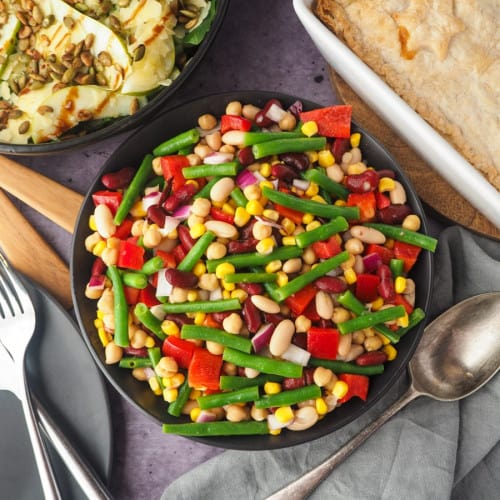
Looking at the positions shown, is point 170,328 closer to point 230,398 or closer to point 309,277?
point 230,398

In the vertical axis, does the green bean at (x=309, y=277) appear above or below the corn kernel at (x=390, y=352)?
above

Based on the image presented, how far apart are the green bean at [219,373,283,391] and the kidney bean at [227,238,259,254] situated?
1.50ft

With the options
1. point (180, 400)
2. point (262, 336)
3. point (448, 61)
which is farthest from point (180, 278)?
point (448, 61)

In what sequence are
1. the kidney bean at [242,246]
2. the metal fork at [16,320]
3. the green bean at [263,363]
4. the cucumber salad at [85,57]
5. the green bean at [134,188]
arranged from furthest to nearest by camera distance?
the metal fork at [16,320] < the cucumber salad at [85,57] < the green bean at [134,188] < the kidney bean at [242,246] < the green bean at [263,363]

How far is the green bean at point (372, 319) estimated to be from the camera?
2377mm

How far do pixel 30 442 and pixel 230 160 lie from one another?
1.52 meters

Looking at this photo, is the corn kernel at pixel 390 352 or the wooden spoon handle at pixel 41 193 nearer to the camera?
the corn kernel at pixel 390 352

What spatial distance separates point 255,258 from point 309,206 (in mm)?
272

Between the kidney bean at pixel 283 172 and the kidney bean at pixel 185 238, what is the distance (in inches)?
15.3

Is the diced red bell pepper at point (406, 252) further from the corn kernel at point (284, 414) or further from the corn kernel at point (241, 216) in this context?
the corn kernel at point (284, 414)

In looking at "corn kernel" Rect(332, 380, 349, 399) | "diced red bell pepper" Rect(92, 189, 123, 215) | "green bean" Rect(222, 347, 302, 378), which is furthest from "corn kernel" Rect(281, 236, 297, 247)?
"diced red bell pepper" Rect(92, 189, 123, 215)

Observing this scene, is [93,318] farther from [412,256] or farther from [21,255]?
[412,256]

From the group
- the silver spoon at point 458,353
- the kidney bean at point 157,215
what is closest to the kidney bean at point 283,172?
the kidney bean at point 157,215

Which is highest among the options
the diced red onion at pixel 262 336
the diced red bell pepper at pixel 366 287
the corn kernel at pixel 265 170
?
the corn kernel at pixel 265 170
